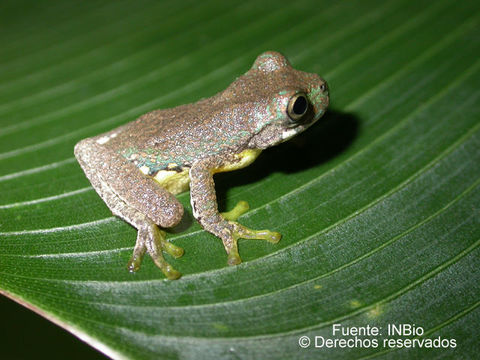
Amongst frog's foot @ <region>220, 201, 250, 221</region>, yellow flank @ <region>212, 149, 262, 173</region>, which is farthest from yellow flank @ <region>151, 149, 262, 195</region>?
frog's foot @ <region>220, 201, 250, 221</region>

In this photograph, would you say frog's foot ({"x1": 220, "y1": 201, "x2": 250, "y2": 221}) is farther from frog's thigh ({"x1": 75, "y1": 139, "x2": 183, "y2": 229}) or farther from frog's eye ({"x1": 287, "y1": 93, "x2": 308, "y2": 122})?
frog's eye ({"x1": 287, "y1": 93, "x2": 308, "y2": 122})

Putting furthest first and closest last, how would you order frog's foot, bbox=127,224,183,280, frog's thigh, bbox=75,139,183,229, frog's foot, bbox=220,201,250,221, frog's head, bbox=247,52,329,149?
frog's foot, bbox=220,201,250,221
frog's head, bbox=247,52,329,149
frog's thigh, bbox=75,139,183,229
frog's foot, bbox=127,224,183,280

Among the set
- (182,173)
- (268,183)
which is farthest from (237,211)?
(182,173)

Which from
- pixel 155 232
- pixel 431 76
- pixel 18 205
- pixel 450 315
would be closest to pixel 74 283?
pixel 155 232

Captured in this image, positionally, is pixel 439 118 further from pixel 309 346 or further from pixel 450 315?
pixel 309 346

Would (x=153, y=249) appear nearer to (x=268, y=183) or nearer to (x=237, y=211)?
(x=237, y=211)

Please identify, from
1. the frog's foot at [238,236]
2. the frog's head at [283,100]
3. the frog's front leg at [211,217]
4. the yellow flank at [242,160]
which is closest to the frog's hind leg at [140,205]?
the frog's front leg at [211,217]

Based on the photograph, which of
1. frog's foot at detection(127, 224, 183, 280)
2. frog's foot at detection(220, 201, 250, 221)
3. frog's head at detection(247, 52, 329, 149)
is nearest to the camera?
frog's foot at detection(127, 224, 183, 280)
